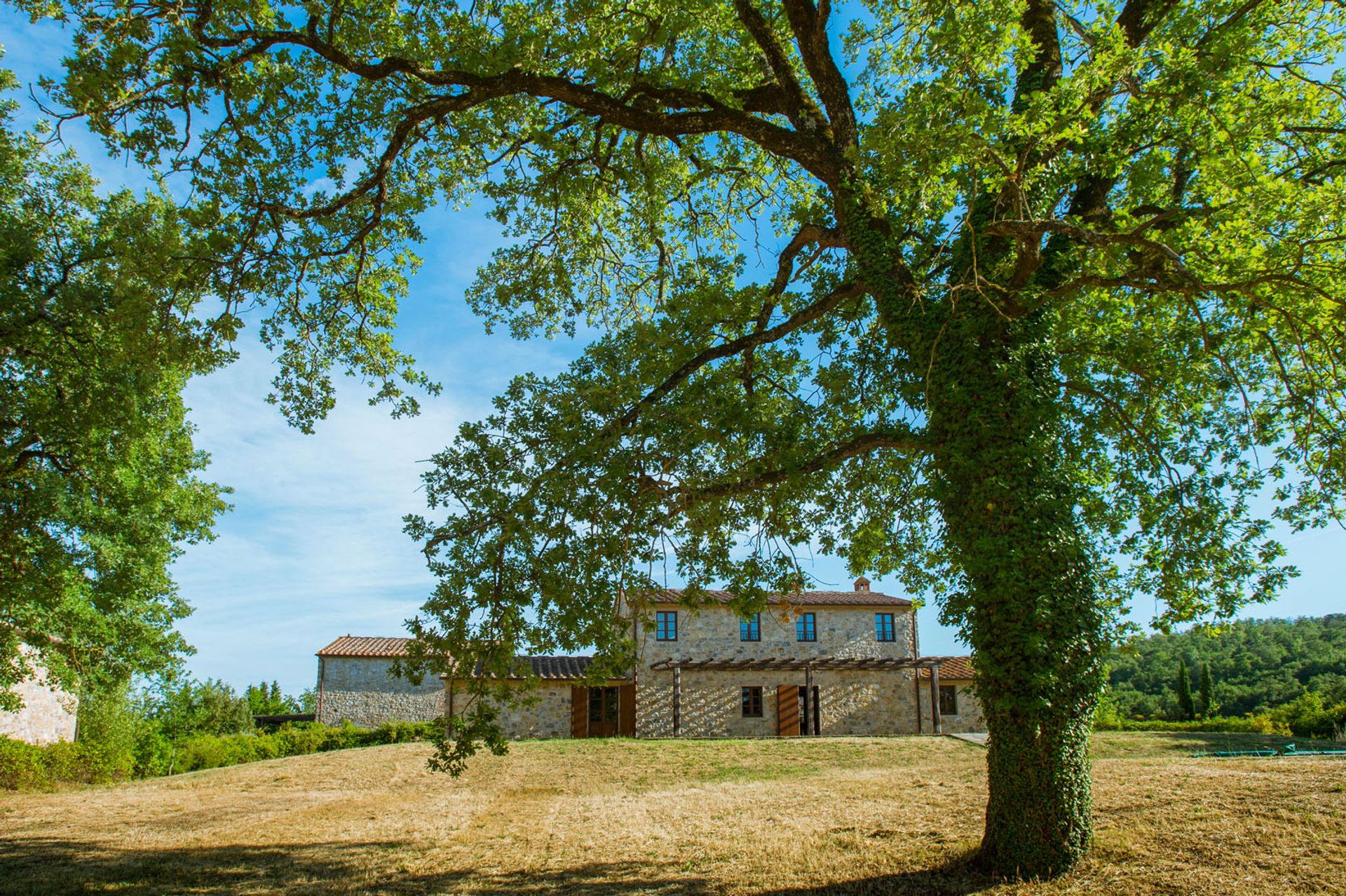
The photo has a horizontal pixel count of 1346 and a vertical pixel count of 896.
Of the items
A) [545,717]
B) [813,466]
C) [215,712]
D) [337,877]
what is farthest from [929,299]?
[215,712]

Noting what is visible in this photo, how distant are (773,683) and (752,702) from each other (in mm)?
1021

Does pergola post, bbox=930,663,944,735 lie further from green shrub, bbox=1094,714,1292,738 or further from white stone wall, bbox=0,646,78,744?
white stone wall, bbox=0,646,78,744

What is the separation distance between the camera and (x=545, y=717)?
27.3 m

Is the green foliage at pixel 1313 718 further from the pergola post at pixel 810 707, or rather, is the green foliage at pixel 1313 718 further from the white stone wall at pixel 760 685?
the pergola post at pixel 810 707

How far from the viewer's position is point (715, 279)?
9734mm

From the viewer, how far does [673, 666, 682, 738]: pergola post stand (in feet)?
85.9

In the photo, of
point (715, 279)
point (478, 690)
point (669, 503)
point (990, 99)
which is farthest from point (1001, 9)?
point (478, 690)

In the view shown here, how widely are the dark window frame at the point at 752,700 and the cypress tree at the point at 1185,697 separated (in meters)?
15.3

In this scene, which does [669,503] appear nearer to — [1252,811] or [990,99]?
[990,99]

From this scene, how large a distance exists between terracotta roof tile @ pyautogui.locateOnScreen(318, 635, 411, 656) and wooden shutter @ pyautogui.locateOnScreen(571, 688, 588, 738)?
6.87 meters

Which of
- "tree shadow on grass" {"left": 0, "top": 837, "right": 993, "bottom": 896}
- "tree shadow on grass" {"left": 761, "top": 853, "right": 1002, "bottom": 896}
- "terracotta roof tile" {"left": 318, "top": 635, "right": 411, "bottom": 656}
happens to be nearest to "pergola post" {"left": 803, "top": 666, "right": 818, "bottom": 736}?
"terracotta roof tile" {"left": 318, "top": 635, "right": 411, "bottom": 656}

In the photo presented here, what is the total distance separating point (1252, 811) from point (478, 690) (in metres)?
7.69

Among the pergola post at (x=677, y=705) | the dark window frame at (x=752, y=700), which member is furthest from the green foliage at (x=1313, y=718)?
the pergola post at (x=677, y=705)

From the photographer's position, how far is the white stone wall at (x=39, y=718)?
2089 cm
